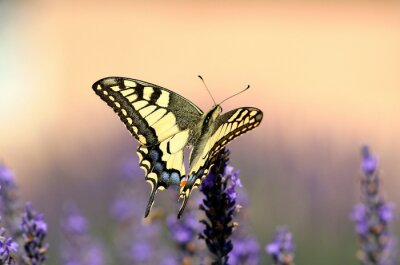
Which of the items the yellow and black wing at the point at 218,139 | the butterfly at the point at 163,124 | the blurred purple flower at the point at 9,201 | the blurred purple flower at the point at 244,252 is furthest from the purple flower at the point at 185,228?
the blurred purple flower at the point at 9,201

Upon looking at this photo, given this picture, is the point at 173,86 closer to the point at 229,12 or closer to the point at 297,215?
the point at 229,12

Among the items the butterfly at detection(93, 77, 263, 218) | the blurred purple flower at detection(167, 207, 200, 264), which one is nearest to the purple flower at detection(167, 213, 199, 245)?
the blurred purple flower at detection(167, 207, 200, 264)

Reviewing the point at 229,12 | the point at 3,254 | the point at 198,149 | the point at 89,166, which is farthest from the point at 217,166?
the point at 229,12

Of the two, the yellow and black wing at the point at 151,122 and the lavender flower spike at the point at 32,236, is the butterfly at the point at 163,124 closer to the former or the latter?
the yellow and black wing at the point at 151,122

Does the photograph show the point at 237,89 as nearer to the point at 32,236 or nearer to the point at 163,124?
the point at 163,124

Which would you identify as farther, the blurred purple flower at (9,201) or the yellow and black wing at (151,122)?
the blurred purple flower at (9,201)

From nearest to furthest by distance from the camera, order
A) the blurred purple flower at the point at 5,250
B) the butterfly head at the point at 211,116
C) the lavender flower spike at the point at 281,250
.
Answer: the blurred purple flower at the point at 5,250 < the lavender flower spike at the point at 281,250 < the butterfly head at the point at 211,116

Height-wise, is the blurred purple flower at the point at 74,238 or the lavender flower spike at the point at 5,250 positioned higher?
the blurred purple flower at the point at 74,238
